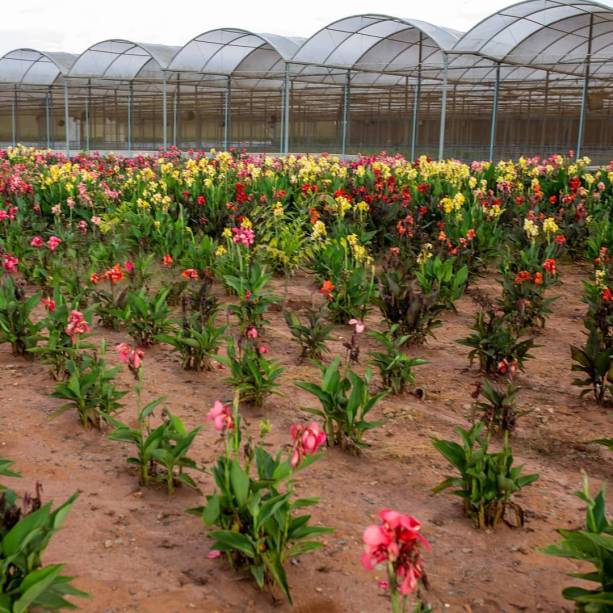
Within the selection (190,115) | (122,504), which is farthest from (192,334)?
(190,115)

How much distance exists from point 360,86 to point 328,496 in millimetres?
21574

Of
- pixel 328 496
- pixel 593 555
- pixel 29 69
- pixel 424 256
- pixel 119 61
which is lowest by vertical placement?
pixel 328 496

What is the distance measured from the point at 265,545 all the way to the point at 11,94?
33383 mm

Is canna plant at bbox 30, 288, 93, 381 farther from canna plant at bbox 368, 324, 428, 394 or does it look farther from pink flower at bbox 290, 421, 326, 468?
pink flower at bbox 290, 421, 326, 468

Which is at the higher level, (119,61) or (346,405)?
(119,61)

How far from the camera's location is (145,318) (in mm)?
4609

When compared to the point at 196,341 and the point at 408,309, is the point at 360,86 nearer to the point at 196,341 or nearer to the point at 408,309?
the point at 408,309

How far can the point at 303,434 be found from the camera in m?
1.95

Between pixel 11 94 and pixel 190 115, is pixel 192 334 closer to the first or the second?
pixel 190 115

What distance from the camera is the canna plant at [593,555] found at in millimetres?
1987

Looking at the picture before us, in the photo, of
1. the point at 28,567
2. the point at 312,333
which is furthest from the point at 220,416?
the point at 312,333

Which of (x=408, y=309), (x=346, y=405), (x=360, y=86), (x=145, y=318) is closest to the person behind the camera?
(x=346, y=405)

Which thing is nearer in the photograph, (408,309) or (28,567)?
(28,567)

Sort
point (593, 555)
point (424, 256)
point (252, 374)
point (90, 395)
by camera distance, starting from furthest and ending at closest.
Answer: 1. point (424, 256)
2. point (252, 374)
3. point (90, 395)
4. point (593, 555)
